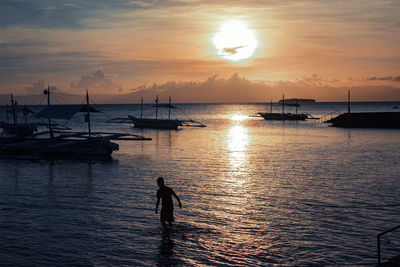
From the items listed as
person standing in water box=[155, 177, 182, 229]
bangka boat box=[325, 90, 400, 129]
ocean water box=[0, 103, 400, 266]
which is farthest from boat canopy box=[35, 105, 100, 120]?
bangka boat box=[325, 90, 400, 129]

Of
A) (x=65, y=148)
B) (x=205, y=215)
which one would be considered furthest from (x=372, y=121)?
(x=205, y=215)

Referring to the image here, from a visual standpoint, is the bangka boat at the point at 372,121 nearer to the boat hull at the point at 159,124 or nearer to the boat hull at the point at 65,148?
the boat hull at the point at 159,124

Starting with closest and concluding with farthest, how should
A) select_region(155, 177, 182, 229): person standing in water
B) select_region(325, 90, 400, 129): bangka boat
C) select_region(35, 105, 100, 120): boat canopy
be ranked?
select_region(155, 177, 182, 229): person standing in water
select_region(35, 105, 100, 120): boat canopy
select_region(325, 90, 400, 129): bangka boat

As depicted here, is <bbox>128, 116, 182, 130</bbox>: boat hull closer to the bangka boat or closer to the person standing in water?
the bangka boat

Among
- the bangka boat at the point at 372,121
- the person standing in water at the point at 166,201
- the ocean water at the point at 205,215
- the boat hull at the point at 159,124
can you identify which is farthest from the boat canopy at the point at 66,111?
the bangka boat at the point at 372,121

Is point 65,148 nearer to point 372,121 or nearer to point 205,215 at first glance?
point 205,215

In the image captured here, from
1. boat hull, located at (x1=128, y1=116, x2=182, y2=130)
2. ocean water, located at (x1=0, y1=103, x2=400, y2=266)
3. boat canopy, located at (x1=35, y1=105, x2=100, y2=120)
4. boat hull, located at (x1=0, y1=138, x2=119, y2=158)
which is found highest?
boat canopy, located at (x1=35, y1=105, x2=100, y2=120)

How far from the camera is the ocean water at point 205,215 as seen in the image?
457 inches

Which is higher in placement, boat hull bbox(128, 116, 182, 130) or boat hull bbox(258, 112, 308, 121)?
boat hull bbox(258, 112, 308, 121)

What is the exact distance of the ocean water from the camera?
11.6m

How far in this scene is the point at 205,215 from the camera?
615 inches

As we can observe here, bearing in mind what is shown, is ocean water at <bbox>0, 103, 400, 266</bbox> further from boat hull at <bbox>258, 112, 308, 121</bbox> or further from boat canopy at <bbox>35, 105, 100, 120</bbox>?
boat hull at <bbox>258, 112, 308, 121</bbox>

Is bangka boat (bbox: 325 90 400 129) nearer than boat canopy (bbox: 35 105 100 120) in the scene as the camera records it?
No

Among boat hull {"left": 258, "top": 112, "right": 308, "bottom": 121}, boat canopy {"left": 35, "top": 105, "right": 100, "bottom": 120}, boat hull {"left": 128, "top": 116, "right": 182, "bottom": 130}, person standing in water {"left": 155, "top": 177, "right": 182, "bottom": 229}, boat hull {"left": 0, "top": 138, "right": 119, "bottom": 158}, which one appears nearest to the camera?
person standing in water {"left": 155, "top": 177, "right": 182, "bottom": 229}
